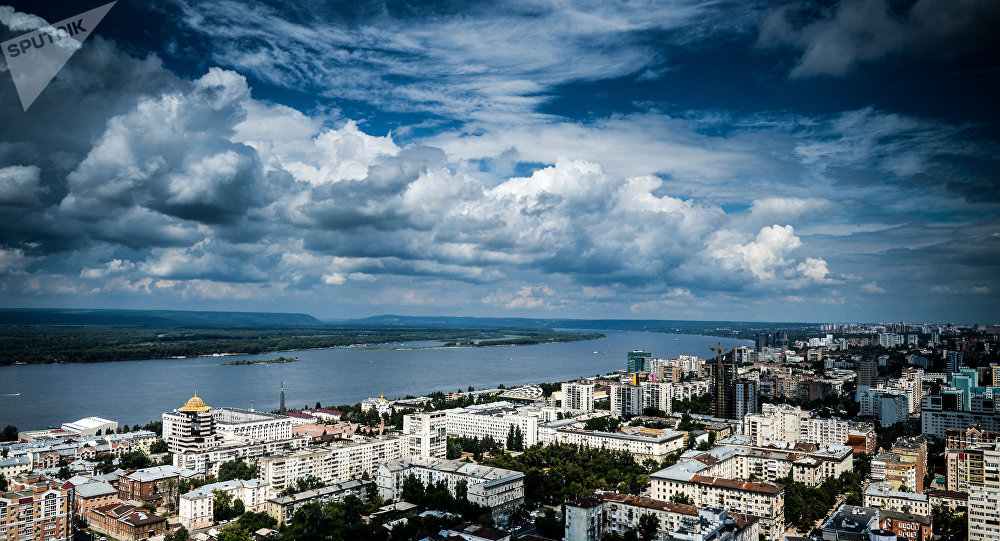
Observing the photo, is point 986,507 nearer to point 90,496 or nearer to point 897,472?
point 897,472

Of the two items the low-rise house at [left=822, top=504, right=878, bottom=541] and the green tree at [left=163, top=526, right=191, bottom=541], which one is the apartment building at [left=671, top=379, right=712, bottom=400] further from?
the green tree at [left=163, top=526, right=191, bottom=541]

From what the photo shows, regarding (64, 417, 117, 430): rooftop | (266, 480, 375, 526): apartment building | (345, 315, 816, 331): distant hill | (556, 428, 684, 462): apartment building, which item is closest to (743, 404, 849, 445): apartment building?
(556, 428, 684, 462): apartment building

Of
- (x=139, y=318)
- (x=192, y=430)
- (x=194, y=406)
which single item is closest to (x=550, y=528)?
(x=192, y=430)

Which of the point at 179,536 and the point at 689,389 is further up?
the point at 689,389

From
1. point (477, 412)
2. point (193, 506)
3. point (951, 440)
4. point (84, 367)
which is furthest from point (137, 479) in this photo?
point (84, 367)

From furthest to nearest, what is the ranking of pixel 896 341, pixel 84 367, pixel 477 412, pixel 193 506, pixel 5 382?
1. pixel 896 341
2. pixel 84 367
3. pixel 5 382
4. pixel 477 412
5. pixel 193 506

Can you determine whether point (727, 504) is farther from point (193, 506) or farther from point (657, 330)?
point (657, 330)
